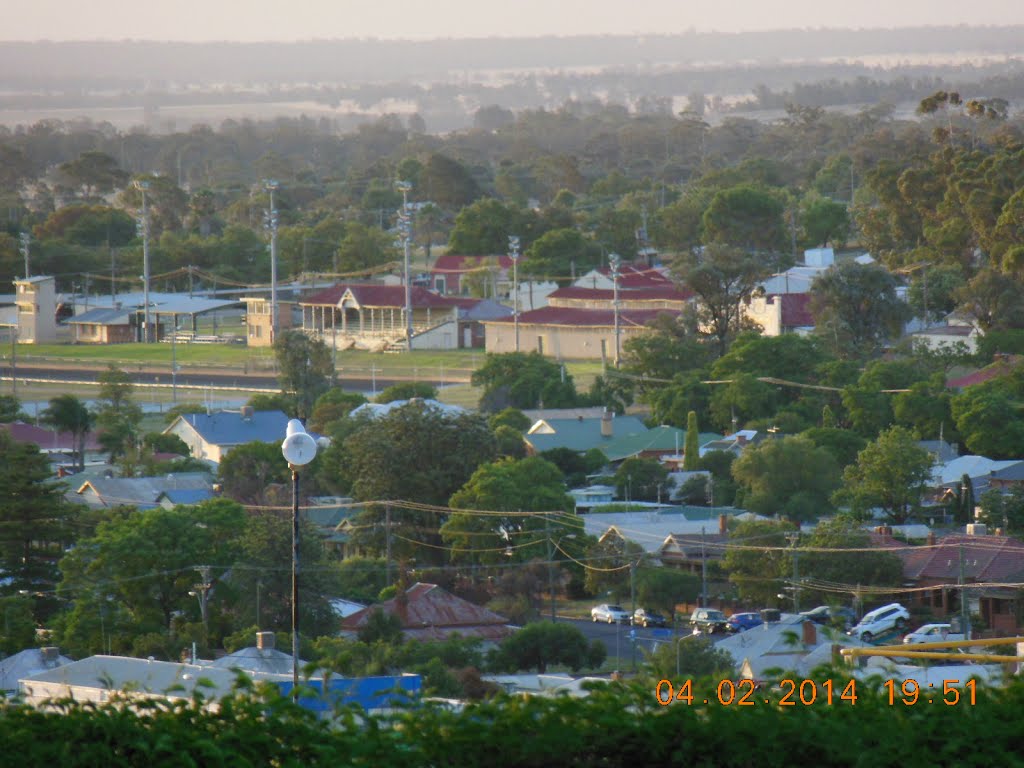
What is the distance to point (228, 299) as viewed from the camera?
5200 cm

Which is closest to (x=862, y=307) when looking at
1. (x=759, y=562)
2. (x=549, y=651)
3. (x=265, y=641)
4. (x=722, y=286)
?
(x=722, y=286)

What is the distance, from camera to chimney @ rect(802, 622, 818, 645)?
43.4 ft

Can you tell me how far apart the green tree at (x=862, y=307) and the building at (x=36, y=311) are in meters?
19.8

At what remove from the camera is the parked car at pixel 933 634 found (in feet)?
49.7

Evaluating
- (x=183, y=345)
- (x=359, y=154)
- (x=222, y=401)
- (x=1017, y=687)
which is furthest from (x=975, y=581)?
(x=359, y=154)

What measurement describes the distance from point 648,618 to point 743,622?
117 cm

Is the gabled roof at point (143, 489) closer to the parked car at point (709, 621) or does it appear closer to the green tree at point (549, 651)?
the parked car at point (709, 621)

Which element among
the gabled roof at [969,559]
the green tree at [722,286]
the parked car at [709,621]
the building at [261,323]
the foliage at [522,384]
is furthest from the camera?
the building at [261,323]

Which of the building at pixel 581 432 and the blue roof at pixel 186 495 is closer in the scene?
the blue roof at pixel 186 495

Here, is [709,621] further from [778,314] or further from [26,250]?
[26,250]

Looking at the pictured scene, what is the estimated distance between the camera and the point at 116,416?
92.8 ft

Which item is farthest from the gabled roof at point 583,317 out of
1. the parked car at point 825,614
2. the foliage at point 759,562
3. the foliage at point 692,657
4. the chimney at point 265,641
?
the chimney at point 265,641

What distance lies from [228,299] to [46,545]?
112ft

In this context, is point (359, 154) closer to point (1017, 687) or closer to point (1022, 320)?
point (1022, 320)
